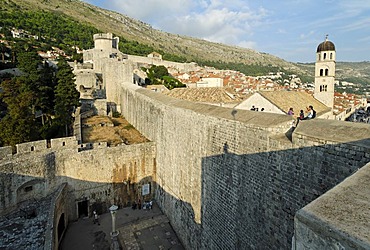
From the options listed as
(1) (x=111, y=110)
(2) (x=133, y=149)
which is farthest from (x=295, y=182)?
(1) (x=111, y=110)

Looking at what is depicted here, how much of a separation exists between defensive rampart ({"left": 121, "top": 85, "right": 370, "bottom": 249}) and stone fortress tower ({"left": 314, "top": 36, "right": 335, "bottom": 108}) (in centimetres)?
1889

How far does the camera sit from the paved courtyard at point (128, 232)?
9.52m

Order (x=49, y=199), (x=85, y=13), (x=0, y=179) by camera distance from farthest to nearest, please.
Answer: (x=85, y=13)
(x=49, y=199)
(x=0, y=179)

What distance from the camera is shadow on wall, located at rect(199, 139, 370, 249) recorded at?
153 inches

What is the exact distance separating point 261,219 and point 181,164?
4.58 meters

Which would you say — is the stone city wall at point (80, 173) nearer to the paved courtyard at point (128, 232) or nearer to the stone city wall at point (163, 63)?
the paved courtyard at point (128, 232)

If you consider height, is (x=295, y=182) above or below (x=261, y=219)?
above

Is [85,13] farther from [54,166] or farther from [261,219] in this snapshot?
[261,219]

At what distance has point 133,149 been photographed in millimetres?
12266

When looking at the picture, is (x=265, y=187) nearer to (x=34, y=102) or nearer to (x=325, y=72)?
(x=34, y=102)

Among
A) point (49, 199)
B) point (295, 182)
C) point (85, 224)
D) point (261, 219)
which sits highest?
point (295, 182)

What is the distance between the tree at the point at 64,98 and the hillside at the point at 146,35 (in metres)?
64.5

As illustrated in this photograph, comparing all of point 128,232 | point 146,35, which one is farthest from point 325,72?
point 146,35

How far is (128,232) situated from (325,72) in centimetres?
2237
